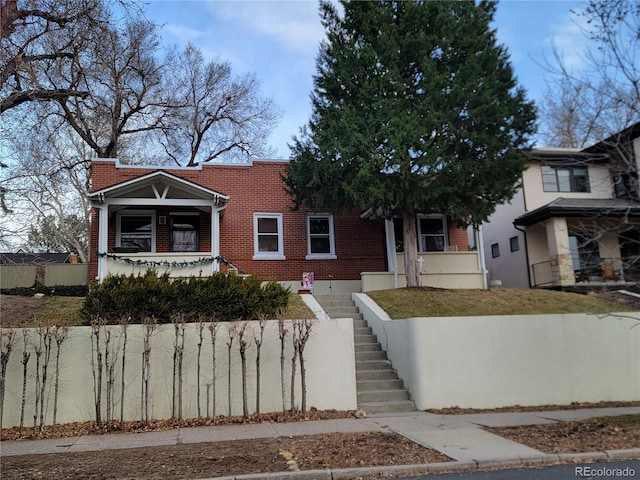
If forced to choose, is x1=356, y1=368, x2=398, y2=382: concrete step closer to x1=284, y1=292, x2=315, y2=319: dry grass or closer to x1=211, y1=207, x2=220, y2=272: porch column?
x1=284, y1=292, x2=315, y2=319: dry grass

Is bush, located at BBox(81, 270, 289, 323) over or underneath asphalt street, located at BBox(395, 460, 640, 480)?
over

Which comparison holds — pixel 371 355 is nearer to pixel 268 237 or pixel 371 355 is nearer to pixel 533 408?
pixel 533 408

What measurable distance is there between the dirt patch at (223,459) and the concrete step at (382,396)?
2657mm

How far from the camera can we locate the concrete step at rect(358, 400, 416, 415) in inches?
407

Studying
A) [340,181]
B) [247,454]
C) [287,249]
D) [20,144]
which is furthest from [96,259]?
[247,454]

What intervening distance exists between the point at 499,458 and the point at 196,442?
172 inches

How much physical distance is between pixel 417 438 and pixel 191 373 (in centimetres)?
447

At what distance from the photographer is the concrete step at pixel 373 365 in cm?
1170

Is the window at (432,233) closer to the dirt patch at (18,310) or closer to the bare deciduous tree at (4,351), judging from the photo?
the dirt patch at (18,310)

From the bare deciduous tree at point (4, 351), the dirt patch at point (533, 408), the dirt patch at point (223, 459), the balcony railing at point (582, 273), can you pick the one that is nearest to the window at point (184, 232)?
the bare deciduous tree at point (4, 351)

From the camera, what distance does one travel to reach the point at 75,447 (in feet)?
25.8

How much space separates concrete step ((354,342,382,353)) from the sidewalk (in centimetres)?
241

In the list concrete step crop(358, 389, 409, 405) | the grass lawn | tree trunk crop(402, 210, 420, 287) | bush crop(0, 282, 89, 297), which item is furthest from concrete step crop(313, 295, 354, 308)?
bush crop(0, 282, 89, 297)

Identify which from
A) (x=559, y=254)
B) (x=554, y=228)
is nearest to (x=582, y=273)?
(x=559, y=254)
